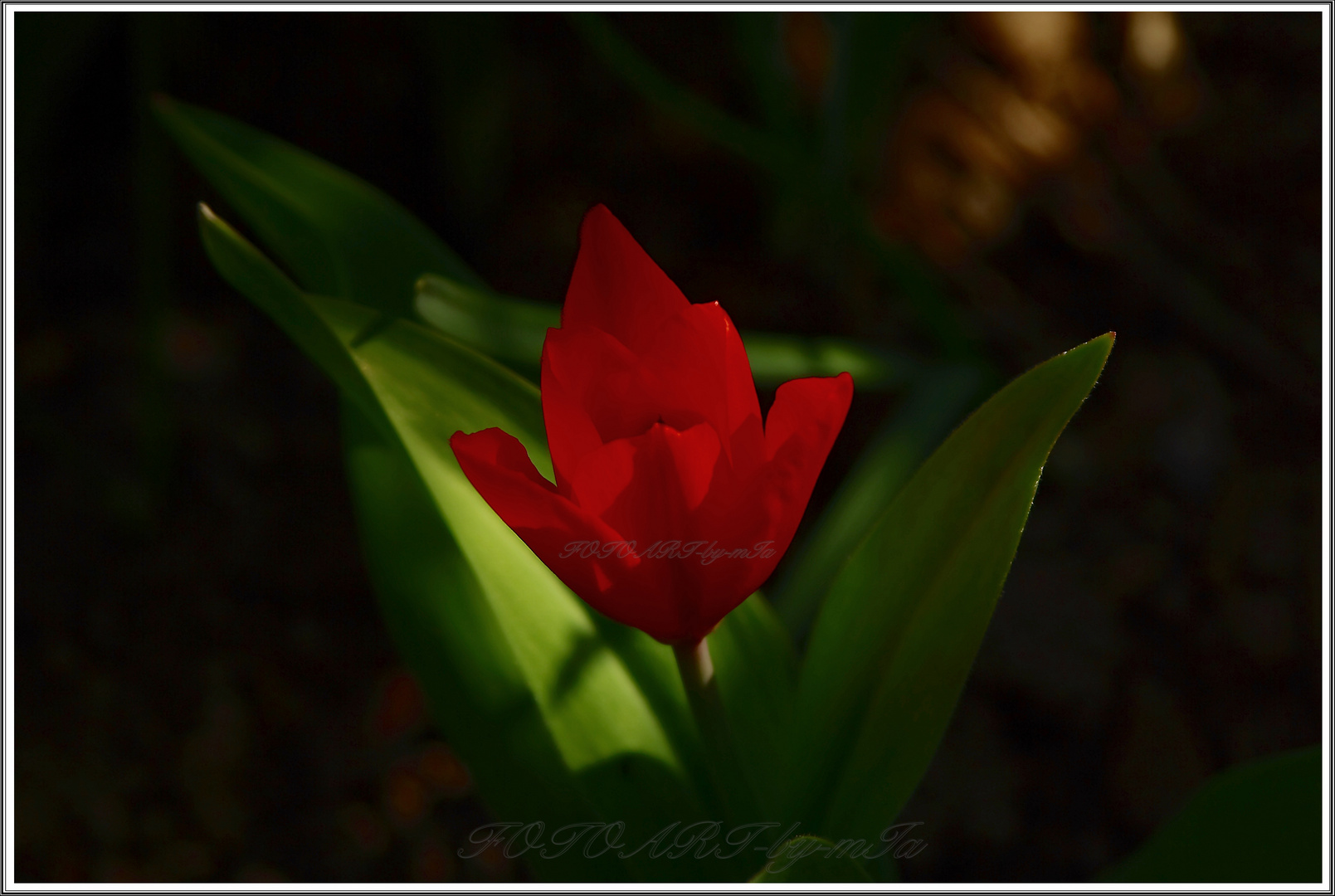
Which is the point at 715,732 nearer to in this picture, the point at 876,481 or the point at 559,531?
the point at 559,531

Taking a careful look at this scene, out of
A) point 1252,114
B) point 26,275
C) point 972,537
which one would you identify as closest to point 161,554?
point 26,275

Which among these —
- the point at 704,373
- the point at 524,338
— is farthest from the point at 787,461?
the point at 524,338

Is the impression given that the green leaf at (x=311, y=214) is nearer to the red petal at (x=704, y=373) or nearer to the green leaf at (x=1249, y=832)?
the red petal at (x=704, y=373)

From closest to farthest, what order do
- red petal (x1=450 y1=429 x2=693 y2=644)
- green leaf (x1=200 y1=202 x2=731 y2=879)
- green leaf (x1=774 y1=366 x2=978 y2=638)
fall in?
red petal (x1=450 y1=429 x2=693 y2=644)
green leaf (x1=200 y1=202 x2=731 y2=879)
green leaf (x1=774 y1=366 x2=978 y2=638)

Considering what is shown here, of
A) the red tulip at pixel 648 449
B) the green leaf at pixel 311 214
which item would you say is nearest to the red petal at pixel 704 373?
the red tulip at pixel 648 449

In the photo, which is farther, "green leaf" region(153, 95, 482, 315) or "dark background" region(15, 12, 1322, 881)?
"dark background" region(15, 12, 1322, 881)

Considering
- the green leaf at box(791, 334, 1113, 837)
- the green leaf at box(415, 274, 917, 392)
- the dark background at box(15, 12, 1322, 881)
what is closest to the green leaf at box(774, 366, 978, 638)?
the green leaf at box(415, 274, 917, 392)

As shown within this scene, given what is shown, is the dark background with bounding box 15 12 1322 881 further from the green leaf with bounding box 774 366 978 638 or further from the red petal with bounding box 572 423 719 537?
the red petal with bounding box 572 423 719 537
